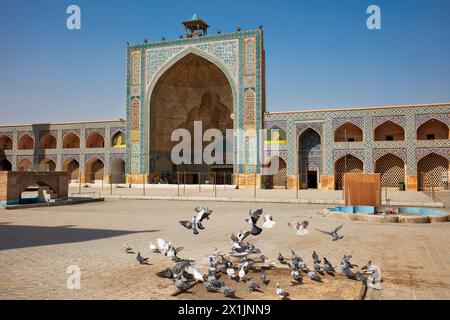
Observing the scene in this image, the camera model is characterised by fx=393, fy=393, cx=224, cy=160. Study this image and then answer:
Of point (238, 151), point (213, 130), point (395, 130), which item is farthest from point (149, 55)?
point (395, 130)

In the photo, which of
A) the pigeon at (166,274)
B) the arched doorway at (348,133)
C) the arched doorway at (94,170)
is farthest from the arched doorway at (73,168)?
the pigeon at (166,274)

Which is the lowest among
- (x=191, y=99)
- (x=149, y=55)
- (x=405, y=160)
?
(x=405, y=160)

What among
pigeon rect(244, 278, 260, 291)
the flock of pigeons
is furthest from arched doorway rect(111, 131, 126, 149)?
pigeon rect(244, 278, 260, 291)

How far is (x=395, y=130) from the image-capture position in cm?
2461

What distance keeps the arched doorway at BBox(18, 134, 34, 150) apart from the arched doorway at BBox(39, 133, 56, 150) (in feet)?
4.15

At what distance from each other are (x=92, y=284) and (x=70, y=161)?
2961cm

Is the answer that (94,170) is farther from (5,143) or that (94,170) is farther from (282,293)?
(282,293)

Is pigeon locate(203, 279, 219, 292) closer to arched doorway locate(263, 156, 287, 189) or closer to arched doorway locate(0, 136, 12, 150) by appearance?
arched doorway locate(263, 156, 287, 189)

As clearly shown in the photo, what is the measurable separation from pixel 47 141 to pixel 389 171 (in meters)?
26.3

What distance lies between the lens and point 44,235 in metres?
6.50

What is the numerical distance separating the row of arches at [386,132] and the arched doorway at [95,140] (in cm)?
1399

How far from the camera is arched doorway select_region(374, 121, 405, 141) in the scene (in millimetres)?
24484

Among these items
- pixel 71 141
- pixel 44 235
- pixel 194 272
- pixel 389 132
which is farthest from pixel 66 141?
pixel 194 272
